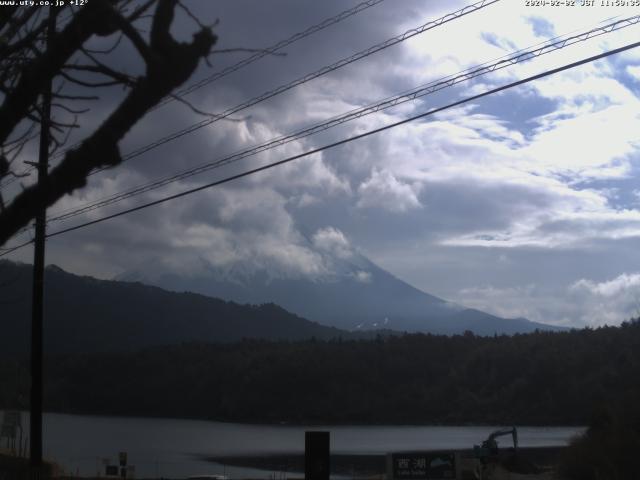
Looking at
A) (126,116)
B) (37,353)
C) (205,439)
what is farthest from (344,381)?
(126,116)

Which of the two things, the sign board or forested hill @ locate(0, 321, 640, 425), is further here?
forested hill @ locate(0, 321, 640, 425)

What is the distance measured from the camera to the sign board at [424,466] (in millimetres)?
27225

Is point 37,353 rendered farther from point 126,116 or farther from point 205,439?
point 205,439

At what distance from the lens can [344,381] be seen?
12231 cm

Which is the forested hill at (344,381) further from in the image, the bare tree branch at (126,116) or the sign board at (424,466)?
the bare tree branch at (126,116)

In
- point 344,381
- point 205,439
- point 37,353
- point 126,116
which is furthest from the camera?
point 344,381

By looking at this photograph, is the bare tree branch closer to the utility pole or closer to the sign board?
the utility pole

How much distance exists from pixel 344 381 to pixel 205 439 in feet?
107

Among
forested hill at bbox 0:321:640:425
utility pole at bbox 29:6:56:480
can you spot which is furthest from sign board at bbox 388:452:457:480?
forested hill at bbox 0:321:640:425

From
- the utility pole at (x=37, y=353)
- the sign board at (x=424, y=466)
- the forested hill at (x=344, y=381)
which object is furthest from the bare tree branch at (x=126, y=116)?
the forested hill at (x=344, y=381)

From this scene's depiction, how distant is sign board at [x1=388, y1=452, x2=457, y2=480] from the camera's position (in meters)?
27.2

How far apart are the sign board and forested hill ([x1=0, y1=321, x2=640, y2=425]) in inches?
2997

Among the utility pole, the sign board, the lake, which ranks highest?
the utility pole

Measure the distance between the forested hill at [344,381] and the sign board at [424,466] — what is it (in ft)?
250
